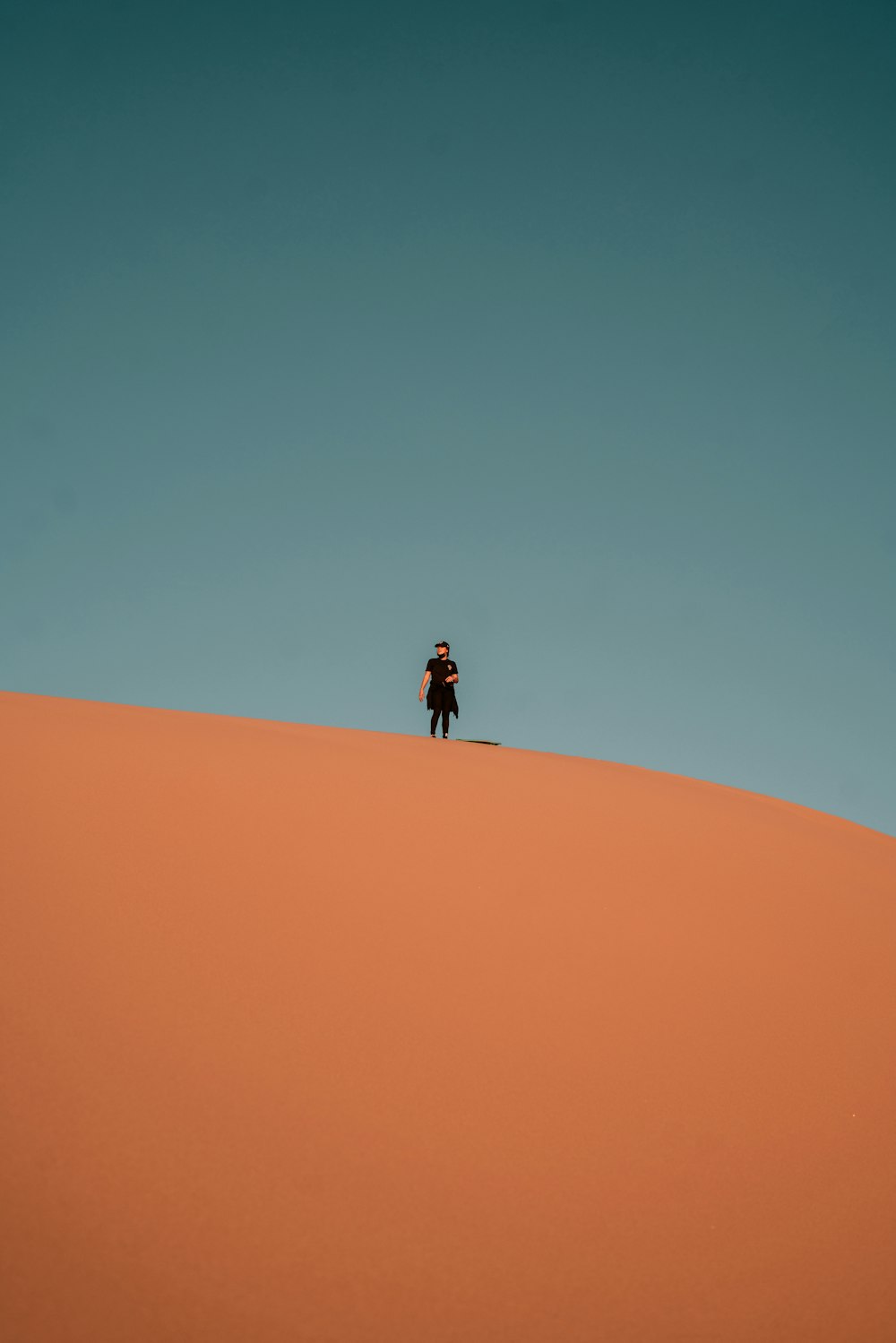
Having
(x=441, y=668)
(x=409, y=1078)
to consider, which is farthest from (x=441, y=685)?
(x=409, y=1078)

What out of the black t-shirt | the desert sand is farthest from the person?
the desert sand

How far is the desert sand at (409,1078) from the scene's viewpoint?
3506 millimetres

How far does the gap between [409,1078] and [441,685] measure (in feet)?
30.2

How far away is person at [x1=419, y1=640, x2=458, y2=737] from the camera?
44.6 feet

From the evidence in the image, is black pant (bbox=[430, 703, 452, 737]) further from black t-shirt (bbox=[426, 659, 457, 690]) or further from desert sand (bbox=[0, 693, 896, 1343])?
desert sand (bbox=[0, 693, 896, 1343])

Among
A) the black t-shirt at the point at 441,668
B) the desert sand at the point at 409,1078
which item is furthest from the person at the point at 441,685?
the desert sand at the point at 409,1078

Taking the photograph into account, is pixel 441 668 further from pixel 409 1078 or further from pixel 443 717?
pixel 409 1078

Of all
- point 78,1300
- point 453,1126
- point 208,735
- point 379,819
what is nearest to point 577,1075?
point 453,1126

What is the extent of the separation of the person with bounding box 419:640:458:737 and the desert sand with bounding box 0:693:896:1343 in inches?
208

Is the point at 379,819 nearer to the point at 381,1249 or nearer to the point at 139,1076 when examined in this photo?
the point at 139,1076

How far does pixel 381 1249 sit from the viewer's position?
12.1 feet

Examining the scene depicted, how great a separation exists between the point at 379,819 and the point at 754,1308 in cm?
466

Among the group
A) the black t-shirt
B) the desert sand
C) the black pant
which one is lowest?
the desert sand

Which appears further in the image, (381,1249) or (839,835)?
(839,835)
